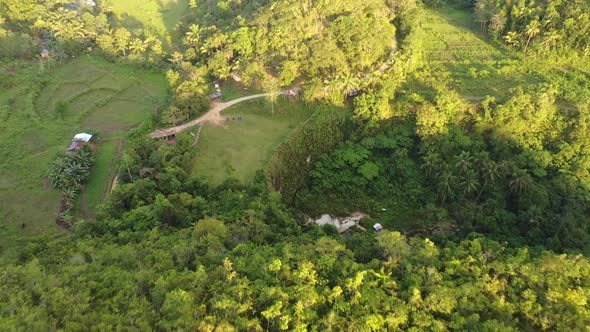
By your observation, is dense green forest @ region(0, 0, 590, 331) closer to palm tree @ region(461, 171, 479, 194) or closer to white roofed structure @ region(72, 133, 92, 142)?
palm tree @ region(461, 171, 479, 194)

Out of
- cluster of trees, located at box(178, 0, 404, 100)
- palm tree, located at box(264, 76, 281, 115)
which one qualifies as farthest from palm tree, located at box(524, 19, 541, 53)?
palm tree, located at box(264, 76, 281, 115)

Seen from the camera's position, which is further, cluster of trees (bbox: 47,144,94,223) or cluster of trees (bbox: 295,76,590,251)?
cluster of trees (bbox: 295,76,590,251)

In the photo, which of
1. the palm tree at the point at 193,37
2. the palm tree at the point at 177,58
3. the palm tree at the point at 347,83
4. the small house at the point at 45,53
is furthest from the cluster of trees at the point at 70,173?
the palm tree at the point at 347,83

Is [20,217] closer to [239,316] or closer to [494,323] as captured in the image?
[239,316]

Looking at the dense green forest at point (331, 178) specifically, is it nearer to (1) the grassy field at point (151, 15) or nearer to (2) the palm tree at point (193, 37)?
(2) the palm tree at point (193, 37)

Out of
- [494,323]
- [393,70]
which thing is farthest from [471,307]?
[393,70]

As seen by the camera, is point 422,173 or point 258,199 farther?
point 422,173

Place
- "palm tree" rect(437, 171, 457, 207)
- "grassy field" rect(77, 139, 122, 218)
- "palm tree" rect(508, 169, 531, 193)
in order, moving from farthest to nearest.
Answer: "palm tree" rect(437, 171, 457, 207) < "palm tree" rect(508, 169, 531, 193) < "grassy field" rect(77, 139, 122, 218)
